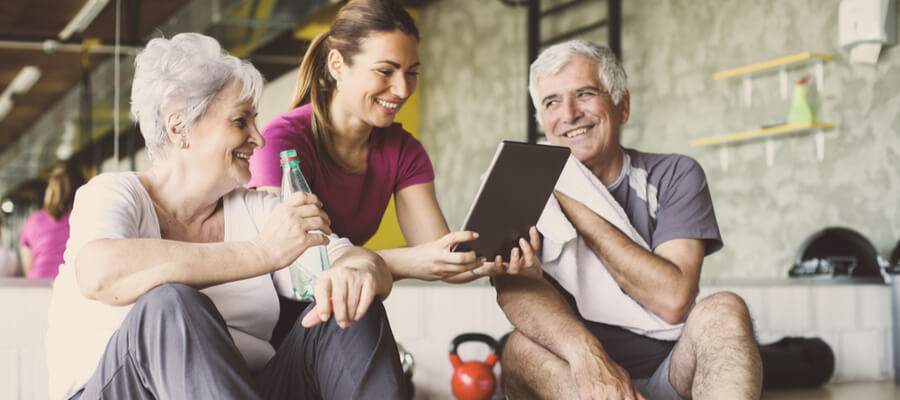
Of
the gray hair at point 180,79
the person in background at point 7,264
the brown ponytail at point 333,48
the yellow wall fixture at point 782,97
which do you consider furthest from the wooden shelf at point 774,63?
the person in background at point 7,264

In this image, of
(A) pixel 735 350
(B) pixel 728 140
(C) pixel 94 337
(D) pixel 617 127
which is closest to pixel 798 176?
(B) pixel 728 140

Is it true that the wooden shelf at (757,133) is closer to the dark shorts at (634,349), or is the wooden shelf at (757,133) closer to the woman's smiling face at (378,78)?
the dark shorts at (634,349)

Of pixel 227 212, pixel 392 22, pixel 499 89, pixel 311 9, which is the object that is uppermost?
pixel 311 9

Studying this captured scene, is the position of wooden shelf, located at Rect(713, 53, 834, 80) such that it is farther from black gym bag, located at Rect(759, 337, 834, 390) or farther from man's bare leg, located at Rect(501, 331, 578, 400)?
man's bare leg, located at Rect(501, 331, 578, 400)

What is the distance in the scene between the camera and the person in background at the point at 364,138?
1.50 metres

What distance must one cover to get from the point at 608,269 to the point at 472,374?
75 cm

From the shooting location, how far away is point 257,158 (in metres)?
1.48

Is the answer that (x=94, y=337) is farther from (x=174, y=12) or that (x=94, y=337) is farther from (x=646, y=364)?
(x=174, y=12)

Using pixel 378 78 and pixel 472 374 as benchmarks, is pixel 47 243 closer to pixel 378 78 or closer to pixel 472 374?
pixel 472 374

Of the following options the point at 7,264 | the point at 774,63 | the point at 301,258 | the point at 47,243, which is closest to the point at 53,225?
the point at 47,243

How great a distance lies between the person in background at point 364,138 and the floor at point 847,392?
1.56m

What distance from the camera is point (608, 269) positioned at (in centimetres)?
167

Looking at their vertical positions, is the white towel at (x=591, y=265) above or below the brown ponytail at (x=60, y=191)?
below

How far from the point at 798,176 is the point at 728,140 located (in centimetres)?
40
